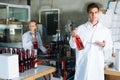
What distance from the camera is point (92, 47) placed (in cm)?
189

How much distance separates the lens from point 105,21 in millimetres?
2287

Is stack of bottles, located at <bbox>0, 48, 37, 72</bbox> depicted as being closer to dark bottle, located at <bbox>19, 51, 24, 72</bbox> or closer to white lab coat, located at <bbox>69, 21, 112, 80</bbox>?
dark bottle, located at <bbox>19, 51, 24, 72</bbox>

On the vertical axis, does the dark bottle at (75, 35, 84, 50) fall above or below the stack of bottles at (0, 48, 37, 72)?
above

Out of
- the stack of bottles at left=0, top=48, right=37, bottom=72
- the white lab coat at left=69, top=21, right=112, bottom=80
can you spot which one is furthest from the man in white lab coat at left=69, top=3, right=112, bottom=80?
the stack of bottles at left=0, top=48, right=37, bottom=72

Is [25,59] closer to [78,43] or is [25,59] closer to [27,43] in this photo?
[78,43]

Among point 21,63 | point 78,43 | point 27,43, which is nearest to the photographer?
point 21,63

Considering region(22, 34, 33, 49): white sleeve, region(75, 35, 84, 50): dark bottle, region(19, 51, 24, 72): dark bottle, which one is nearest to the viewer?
region(19, 51, 24, 72): dark bottle

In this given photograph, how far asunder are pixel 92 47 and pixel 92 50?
29mm

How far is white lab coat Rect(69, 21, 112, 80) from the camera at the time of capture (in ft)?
6.20

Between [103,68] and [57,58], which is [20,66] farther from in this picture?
[57,58]

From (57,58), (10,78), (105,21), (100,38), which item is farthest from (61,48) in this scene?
(10,78)

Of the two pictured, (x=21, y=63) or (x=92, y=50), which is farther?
(x=92, y=50)

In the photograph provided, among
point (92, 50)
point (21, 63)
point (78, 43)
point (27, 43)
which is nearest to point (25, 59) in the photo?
point (21, 63)

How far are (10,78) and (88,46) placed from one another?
79cm
